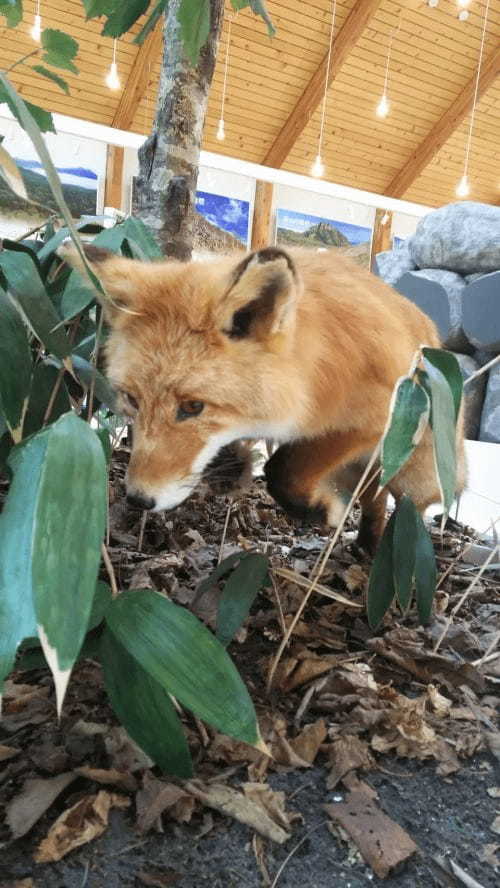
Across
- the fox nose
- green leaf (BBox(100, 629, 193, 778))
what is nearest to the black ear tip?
the fox nose

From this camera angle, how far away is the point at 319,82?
11.0m

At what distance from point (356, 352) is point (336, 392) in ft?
0.40

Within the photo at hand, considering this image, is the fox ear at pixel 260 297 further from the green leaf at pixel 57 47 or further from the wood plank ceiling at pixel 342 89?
the wood plank ceiling at pixel 342 89

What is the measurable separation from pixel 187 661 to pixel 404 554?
78 cm

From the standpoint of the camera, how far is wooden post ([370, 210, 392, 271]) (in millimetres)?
12430

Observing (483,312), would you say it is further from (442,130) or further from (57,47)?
(57,47)

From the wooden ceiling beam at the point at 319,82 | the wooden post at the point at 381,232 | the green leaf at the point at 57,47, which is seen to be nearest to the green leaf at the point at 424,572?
the green leaf at the point at 57,47

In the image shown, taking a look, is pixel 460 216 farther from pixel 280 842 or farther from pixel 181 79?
pixel 280 842

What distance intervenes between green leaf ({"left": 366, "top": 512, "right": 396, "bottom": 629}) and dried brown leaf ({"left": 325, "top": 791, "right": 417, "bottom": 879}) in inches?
18.5

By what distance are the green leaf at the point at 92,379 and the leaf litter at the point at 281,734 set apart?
0.51 metres

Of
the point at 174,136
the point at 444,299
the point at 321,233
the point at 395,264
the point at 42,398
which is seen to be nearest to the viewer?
the point at 42,398

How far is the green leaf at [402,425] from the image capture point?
856 millimetres

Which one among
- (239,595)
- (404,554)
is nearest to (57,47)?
(239,595)

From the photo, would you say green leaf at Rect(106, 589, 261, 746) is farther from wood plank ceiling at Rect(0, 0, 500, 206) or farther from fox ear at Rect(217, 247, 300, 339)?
wood plank ceiling at Rect(0, 0, 500, 206)
